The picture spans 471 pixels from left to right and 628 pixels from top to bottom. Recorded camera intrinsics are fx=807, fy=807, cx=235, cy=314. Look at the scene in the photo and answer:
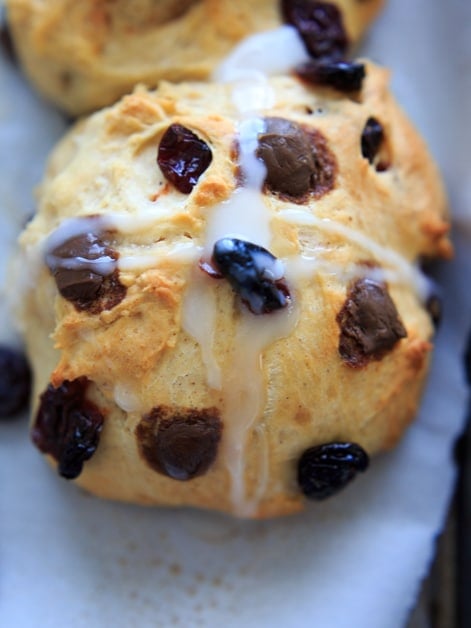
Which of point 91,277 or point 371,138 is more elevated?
point 371,138

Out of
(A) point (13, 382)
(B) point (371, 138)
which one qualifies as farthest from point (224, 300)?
(A) point (13, 382)

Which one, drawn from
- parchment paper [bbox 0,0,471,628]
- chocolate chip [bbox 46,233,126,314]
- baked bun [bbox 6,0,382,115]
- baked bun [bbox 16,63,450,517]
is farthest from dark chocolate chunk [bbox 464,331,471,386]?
chocolate chip [bbox 46,233,126,314]

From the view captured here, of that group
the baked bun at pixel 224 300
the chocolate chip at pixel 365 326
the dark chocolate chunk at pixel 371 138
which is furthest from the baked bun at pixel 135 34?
the chocolate chip at pixel 365 326

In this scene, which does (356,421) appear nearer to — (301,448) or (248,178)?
(301,448)

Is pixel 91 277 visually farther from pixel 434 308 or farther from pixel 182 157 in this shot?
pixel 434 308

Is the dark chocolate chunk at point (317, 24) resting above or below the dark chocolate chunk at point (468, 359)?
above

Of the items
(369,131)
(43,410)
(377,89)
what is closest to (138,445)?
(43,410)

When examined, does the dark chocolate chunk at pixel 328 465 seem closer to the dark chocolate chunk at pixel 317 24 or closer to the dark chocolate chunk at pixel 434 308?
the dark chocolate chunk at pixel 434 308
